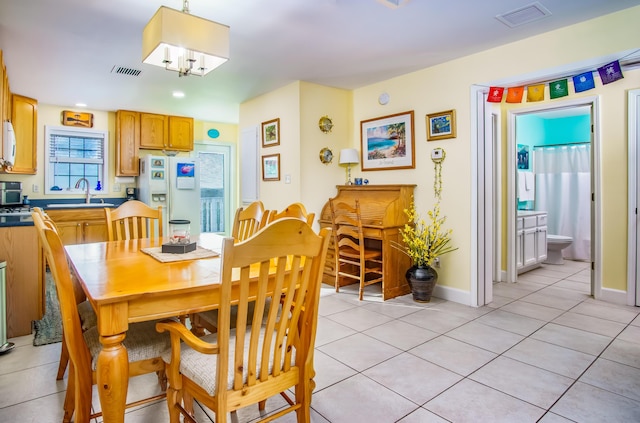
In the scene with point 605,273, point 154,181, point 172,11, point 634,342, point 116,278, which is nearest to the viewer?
point 116,278

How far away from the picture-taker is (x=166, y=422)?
5.60ft

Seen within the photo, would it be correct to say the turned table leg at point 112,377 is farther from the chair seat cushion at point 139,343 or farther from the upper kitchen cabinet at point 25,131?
the upper kitchen cabinet at point 25,131

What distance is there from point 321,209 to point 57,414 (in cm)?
318

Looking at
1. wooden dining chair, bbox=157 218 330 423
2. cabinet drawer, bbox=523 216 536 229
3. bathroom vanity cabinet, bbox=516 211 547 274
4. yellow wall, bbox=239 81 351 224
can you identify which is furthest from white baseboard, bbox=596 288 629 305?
wooden dining chair, bbox=157 218 330 423

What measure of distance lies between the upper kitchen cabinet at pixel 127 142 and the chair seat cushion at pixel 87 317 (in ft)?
14.3

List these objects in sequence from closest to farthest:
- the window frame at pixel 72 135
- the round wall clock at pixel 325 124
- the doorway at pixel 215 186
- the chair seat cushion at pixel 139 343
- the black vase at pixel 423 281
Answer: the chair seat cushion at pixel 139 343 → the black vase at pixel 423 281 → the round wall clock at pixel 325 124 → the window frame at pixel 72 135 → the doorway at pixel 215 186

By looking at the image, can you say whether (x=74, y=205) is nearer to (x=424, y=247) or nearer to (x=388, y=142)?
(x=388, y=142)

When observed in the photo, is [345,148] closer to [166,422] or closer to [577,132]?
[166,422]

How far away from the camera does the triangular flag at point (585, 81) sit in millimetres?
2928

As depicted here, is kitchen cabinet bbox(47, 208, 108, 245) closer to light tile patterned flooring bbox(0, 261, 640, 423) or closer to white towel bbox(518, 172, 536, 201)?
light tile patterned flooring bbox(0, 261, 640, 423)

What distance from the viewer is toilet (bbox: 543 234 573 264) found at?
5.35 metres

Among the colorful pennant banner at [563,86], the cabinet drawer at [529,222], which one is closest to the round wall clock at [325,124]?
the colorful pennant banner at [563,86]

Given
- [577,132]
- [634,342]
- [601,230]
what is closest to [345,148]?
[601,230]

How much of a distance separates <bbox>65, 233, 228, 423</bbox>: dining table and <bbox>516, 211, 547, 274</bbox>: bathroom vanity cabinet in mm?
4177
